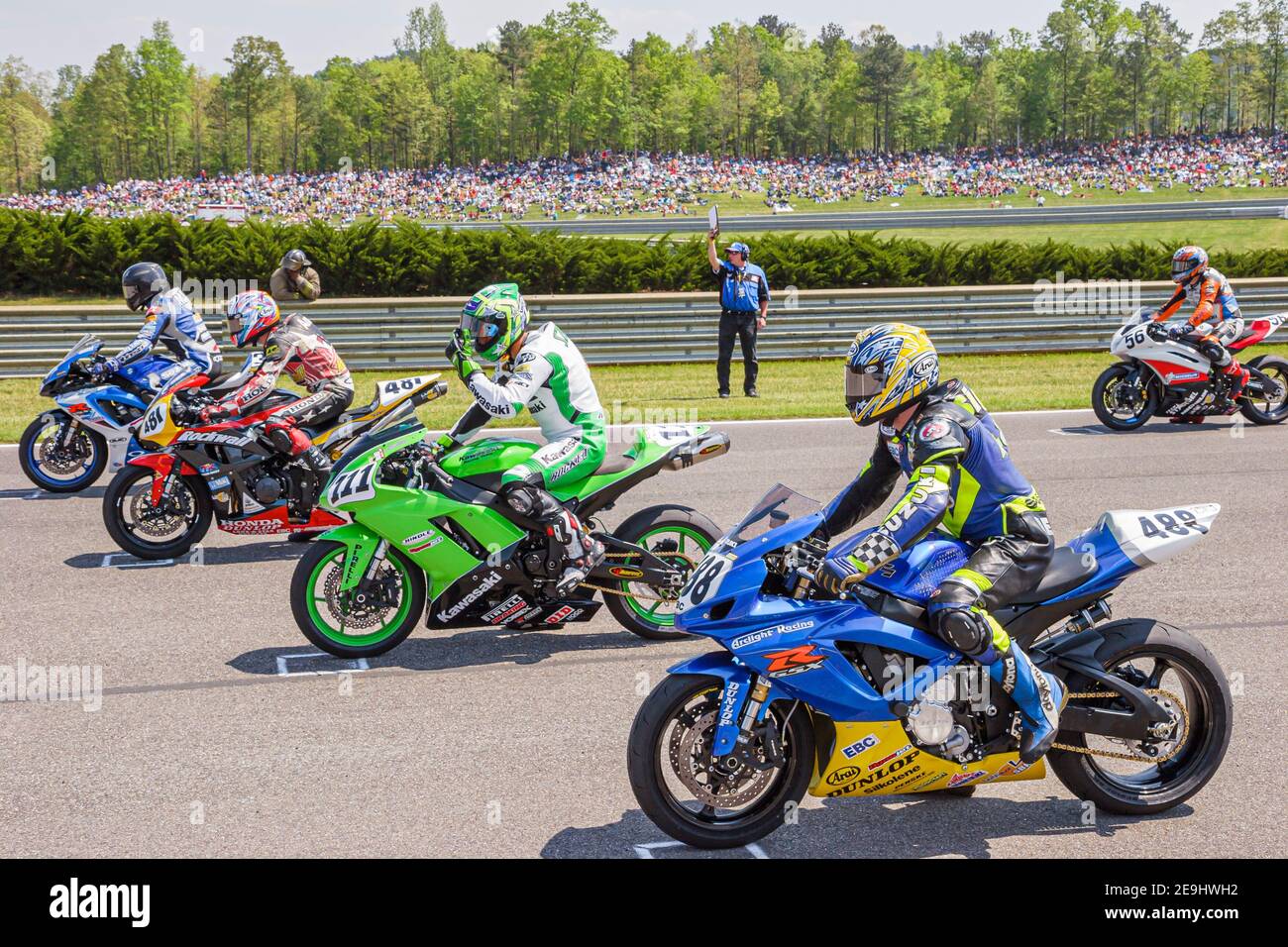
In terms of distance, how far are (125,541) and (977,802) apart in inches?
267

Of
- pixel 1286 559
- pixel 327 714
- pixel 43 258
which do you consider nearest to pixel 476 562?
pixel 327 714

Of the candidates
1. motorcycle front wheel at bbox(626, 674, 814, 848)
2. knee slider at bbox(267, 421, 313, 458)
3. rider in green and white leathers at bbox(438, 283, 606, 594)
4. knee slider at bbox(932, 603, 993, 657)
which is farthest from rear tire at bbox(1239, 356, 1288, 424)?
motorcycle front wheel at bbox(626, 674, 814, 848)

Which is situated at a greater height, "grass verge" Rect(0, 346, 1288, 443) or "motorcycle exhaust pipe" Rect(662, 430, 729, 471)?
"motorcycle exhaust pipe" Rect(662, 430, 729, 471)

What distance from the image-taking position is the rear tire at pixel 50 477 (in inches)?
469

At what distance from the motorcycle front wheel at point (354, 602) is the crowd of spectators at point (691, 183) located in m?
53.6

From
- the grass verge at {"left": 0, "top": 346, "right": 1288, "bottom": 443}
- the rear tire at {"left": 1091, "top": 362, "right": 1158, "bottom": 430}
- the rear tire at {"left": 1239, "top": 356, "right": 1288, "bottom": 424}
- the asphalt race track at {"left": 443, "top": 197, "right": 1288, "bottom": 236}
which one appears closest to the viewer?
the rear tire at {"left": 1091, "top": 362, "right": 1158, "bottom": 430}

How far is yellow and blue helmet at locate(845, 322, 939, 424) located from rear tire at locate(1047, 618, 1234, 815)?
48.3 inches

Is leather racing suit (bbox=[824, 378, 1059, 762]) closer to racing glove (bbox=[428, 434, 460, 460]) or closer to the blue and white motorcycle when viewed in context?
racing glove (bbox=[428, 434, 460, 460])

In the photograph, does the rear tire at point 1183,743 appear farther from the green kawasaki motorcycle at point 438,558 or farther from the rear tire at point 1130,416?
the rear tire at point 1130,416

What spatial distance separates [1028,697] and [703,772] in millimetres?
1227

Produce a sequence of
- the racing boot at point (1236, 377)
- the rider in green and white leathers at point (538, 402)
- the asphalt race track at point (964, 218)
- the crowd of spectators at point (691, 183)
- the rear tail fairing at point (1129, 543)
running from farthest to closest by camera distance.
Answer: the crowd of spectators at point (691, 183)
the asphalt race track at point (964, 218)
the racing boot at point (1236, 377)
the rider in green and white leathers at point (538, 402)
the rear tail fairing at point (1129, 543)

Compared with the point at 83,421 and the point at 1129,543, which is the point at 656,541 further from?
the point at 83,421

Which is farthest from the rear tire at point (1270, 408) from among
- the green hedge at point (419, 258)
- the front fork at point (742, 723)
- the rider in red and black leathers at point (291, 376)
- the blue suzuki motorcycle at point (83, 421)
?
the front fork at point (742, 723)

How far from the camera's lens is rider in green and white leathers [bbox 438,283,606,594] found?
7.28 m
